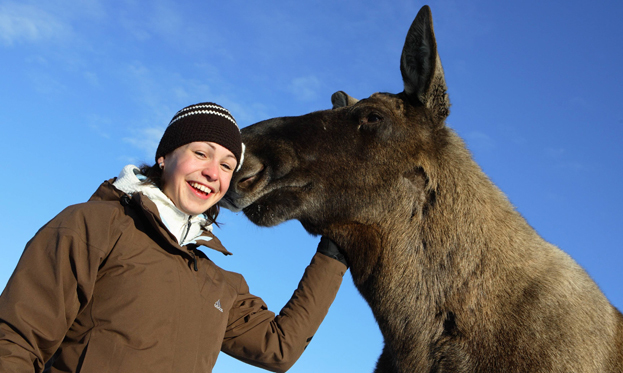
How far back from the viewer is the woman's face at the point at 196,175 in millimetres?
3355

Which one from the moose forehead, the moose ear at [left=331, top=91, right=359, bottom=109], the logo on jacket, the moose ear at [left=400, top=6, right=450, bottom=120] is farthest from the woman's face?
the moose ear at [left=331, top=91, right=359, bottom=109]

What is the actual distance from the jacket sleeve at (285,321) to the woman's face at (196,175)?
98cm

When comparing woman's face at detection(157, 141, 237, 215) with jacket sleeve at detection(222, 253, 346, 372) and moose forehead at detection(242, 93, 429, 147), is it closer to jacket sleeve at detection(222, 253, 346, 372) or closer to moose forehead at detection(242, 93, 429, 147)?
moose forehead at detection(242, 93, 429, 147)

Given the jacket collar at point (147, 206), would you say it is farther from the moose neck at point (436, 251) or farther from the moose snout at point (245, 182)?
the moose neck at point (436, 251)

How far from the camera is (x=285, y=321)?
3.95 metres

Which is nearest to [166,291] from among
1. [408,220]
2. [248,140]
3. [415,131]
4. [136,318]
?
[136,318]

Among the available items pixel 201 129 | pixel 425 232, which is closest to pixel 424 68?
pixel 425 232

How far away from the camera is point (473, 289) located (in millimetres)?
3605

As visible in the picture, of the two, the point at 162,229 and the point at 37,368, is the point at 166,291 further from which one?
the point at 37,368

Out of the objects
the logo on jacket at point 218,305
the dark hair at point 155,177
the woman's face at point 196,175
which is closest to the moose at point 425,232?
the dark hair at point 155,177

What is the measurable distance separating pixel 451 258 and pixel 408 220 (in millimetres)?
444

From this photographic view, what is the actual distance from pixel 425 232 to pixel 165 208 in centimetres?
199

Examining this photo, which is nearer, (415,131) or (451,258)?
(451,258)

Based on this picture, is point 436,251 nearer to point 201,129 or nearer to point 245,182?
point 245,182
